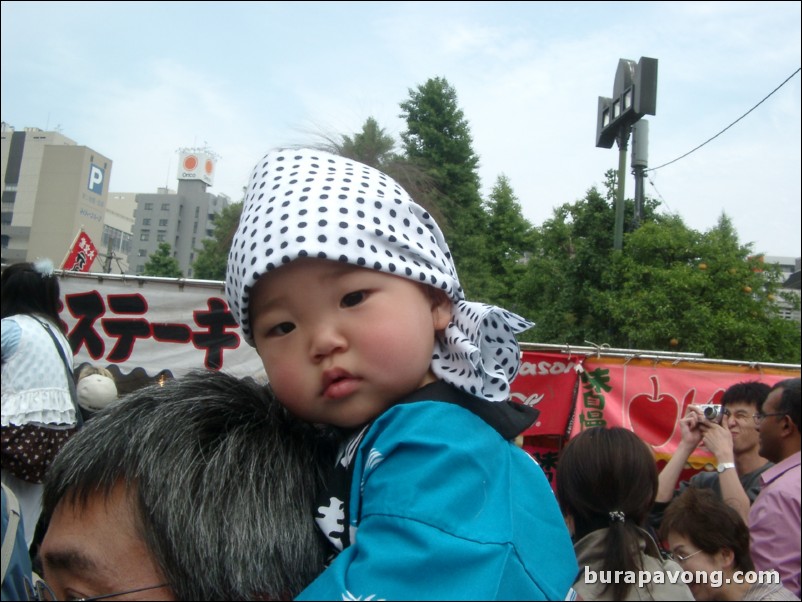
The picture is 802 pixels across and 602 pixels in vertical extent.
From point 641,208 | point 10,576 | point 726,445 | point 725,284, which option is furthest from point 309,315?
point 641,208

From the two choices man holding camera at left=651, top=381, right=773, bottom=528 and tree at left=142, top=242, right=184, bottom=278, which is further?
tree at left=142, top=242, right=184, bottom=278

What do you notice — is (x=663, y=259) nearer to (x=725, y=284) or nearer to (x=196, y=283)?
(x=725, y=284)

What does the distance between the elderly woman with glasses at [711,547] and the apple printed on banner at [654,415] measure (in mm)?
3265

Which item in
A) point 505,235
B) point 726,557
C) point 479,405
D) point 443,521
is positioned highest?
point 505,235

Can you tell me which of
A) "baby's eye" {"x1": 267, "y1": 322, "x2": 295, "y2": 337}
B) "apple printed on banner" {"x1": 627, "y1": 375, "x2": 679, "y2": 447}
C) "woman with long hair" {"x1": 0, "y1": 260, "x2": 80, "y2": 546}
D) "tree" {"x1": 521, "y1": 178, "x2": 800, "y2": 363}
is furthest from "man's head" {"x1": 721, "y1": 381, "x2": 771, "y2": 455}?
"tree" {"x1": 521, "y1": 178, "x2": 800, "y2": 363}

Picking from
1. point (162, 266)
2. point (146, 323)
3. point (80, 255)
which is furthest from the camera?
point (162, 266)

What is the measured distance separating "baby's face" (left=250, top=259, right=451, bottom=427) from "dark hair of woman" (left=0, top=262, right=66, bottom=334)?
8.51ft

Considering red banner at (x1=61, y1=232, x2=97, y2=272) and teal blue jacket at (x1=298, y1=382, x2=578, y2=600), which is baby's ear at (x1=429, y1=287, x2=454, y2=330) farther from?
red banner at (x1=61, y1=232, x2=97, y2=272)

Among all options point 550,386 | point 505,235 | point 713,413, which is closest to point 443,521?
point 713,413

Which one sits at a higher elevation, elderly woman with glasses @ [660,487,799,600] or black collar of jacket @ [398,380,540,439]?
black collar of jacket @ [398,380,540,439]

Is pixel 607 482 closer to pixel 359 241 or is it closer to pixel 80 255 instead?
pixel 359 241

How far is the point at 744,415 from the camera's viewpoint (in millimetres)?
3998

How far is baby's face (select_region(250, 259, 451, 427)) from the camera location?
1116mm

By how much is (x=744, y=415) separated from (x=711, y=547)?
1.90m
